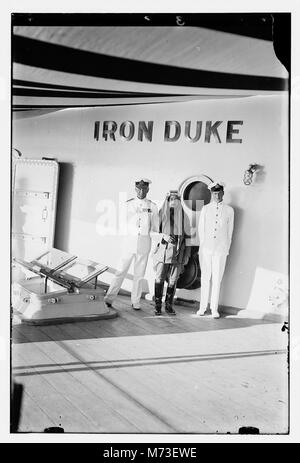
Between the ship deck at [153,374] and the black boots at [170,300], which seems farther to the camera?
the black boots at [170,300]

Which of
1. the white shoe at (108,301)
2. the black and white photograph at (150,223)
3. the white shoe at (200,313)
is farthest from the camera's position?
the white shoe at (108,301)

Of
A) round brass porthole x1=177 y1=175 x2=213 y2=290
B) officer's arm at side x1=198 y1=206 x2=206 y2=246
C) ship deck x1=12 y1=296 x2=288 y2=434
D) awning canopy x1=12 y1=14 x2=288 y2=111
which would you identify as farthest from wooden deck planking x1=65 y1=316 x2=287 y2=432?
awning canopy x1=12 y1=14 x2=288 y2=111

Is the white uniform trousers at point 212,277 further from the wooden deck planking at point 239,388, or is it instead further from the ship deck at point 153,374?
the wooden deck planking at point 239,388

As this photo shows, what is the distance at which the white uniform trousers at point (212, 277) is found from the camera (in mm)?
3754

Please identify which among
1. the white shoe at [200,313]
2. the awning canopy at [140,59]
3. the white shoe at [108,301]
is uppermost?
the awning canopy at [140,59]

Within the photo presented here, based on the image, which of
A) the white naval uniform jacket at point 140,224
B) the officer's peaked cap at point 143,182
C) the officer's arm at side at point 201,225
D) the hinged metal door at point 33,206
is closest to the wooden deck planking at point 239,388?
the white naval uniform jacket at point 140,224

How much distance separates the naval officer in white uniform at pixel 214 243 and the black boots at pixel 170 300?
20 cm

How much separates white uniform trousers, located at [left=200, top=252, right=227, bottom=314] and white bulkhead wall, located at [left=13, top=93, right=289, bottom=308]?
0.06 meters

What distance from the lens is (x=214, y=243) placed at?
376cm

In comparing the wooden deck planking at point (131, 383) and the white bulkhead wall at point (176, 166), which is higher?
the white bulkhead wall at point (176, 166)

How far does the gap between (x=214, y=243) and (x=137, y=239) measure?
564 mm

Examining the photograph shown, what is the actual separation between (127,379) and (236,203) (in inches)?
57.5

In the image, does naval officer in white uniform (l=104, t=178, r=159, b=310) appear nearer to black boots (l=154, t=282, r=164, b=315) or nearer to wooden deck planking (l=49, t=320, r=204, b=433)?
black boots (l=154, t=282, r=164, b=315)
